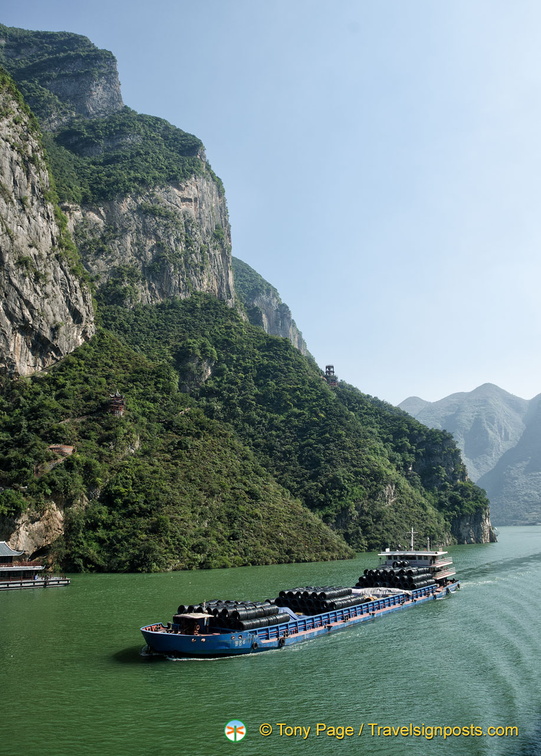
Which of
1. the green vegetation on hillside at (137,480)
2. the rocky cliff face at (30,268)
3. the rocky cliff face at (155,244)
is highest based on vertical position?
the rocky cliff face at (155,244)

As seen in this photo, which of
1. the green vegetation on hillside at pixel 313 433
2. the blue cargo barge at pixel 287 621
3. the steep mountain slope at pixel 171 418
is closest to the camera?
the blue cargo barge at pixel 287 621

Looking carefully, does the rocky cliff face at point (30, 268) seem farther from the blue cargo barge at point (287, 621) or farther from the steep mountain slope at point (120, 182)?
the blue cargo barge at point (287, 621)

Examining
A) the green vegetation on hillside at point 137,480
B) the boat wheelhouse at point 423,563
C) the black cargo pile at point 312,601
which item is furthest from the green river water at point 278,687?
Result: the green vegetation on hillside at point 137,480

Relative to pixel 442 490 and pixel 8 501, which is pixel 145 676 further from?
pixel 442 490

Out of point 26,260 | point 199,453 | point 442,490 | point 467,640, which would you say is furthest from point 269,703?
point 442,490

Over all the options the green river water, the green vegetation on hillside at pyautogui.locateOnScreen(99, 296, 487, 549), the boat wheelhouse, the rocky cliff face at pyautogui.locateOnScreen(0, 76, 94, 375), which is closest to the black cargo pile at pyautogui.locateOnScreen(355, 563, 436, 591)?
the boat wheelhouse

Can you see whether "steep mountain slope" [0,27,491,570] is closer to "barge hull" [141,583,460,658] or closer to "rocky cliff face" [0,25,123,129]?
"rocky cliff face" [0,25,123,129]
